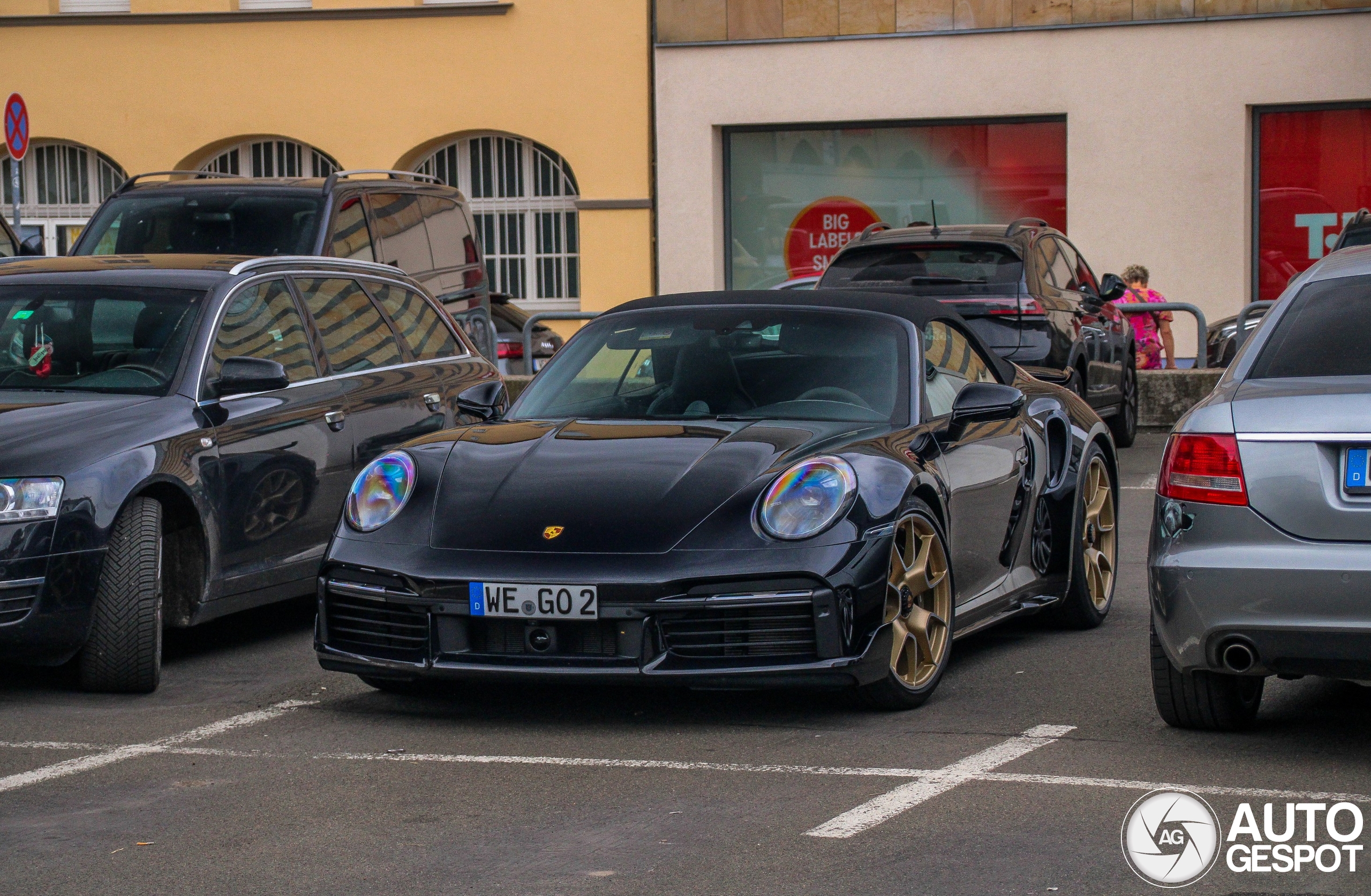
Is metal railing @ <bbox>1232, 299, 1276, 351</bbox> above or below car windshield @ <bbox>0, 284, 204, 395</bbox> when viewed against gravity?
below

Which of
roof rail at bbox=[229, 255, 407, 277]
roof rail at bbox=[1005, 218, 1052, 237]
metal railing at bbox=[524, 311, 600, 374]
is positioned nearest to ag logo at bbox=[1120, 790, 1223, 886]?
roof rail at bbox=[229, 255, 407, 277]

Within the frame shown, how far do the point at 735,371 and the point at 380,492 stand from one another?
1.37 m

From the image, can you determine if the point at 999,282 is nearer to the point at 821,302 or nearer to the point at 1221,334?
the point at 821,302

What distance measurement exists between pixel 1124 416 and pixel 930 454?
9165 millimetres

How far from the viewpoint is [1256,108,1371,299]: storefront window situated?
23.4m

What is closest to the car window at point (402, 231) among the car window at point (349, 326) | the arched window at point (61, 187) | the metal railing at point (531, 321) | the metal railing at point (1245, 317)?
the metal railing at point (531, 321)

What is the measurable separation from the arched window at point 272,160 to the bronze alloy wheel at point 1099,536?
785 inches

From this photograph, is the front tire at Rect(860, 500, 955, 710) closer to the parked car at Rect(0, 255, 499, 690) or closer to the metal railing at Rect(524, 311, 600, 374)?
the parked car at Rect(0, 255, 499, 690)

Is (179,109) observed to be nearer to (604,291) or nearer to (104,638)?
(604,291)

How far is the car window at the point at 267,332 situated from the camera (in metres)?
7.70

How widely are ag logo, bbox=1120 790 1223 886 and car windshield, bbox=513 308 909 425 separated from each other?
2074 millimetres

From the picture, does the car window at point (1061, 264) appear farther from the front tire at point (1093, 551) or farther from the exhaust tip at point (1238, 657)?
the exhaust tip at point (1238, 657)

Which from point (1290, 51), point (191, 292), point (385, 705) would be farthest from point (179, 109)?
point (385, 705)

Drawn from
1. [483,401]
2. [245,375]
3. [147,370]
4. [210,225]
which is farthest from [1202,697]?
[210,225]
